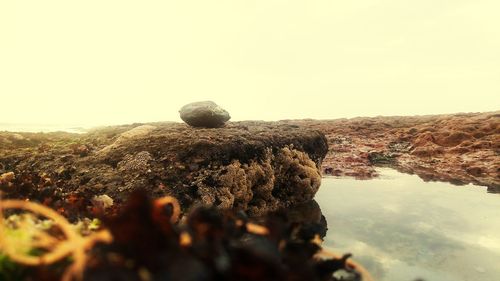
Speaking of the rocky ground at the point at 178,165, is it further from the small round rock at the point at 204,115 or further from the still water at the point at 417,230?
the still water at the point at 417,230

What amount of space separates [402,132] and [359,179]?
1341cm

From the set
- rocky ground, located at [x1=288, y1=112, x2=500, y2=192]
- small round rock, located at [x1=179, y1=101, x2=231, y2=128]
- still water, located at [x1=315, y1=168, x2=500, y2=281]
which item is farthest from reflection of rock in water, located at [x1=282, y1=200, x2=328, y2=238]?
rocky ground, located at [x1=288, y1=112, x2=500, y2=192]

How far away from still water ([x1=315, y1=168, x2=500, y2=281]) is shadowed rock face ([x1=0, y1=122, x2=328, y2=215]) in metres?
1.30

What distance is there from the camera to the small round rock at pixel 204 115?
32.1 ft

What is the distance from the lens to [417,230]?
7.19 meters

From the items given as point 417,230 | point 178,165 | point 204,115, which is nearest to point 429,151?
point 417,230

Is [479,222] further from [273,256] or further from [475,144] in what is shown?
[475,144]

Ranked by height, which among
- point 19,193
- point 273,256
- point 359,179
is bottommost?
point 359,179

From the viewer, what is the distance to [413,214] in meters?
8.27

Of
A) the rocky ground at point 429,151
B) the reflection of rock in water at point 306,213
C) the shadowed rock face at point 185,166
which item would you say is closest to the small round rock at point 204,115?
the shadowed rock face at point 185,166

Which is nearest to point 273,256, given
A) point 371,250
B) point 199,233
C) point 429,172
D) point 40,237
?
point 199,233

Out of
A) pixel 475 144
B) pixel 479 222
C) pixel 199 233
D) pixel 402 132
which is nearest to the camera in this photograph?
pixel 199 233

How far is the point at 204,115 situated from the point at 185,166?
9.12ft

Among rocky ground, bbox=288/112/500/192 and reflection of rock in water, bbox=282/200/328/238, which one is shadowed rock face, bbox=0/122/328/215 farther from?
rocky ground, bbox=288/112/500/192
